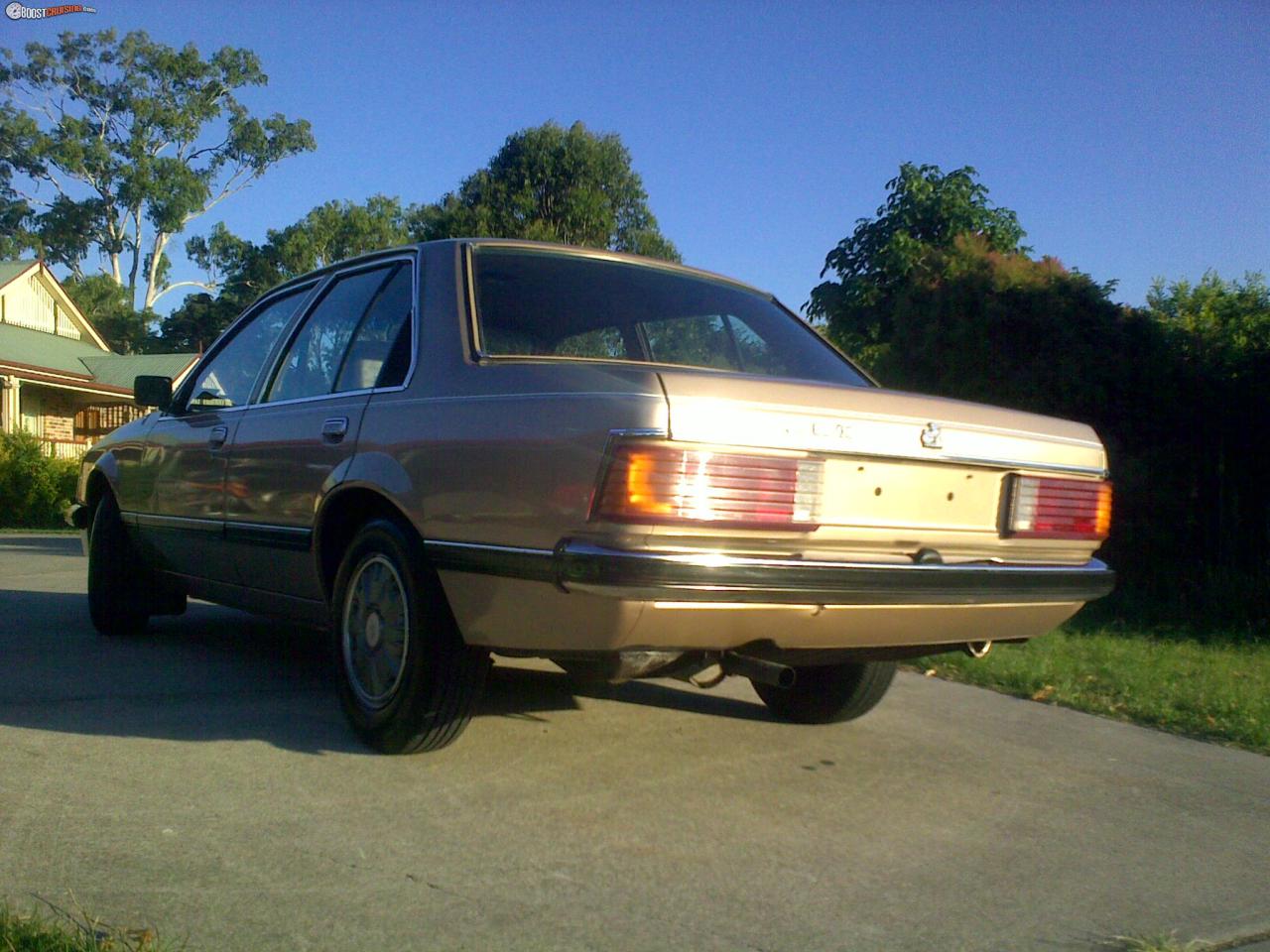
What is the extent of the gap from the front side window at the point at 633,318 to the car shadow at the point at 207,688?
146 centimetres

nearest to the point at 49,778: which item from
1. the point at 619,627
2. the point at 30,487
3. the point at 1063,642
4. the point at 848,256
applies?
the point at 619,627

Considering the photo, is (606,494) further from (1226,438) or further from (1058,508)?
(1226,438)

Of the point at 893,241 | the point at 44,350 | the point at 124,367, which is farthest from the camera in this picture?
→ the point at 124,367

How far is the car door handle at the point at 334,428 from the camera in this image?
4.26 meters

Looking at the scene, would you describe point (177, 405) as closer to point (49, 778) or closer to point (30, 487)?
point (49, 778)

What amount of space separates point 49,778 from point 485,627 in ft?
4.62

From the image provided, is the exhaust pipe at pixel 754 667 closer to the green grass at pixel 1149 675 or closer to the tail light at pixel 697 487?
the tail light at pixel 697 487

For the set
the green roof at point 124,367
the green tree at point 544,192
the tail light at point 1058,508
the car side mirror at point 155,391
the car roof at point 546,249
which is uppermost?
the green tree at point 544,192

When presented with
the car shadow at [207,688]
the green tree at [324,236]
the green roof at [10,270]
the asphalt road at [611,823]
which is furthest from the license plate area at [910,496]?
the green tree at [324,236]

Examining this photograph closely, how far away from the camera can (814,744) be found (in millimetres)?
4598

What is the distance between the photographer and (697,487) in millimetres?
3168

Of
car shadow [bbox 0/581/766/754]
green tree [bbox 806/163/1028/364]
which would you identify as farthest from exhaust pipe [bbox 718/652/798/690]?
Result: green tree [bbox 806/163/1028/364]

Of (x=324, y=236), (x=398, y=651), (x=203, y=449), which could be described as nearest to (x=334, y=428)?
(x=398, y=651)

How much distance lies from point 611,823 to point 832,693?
1571 millimetres
